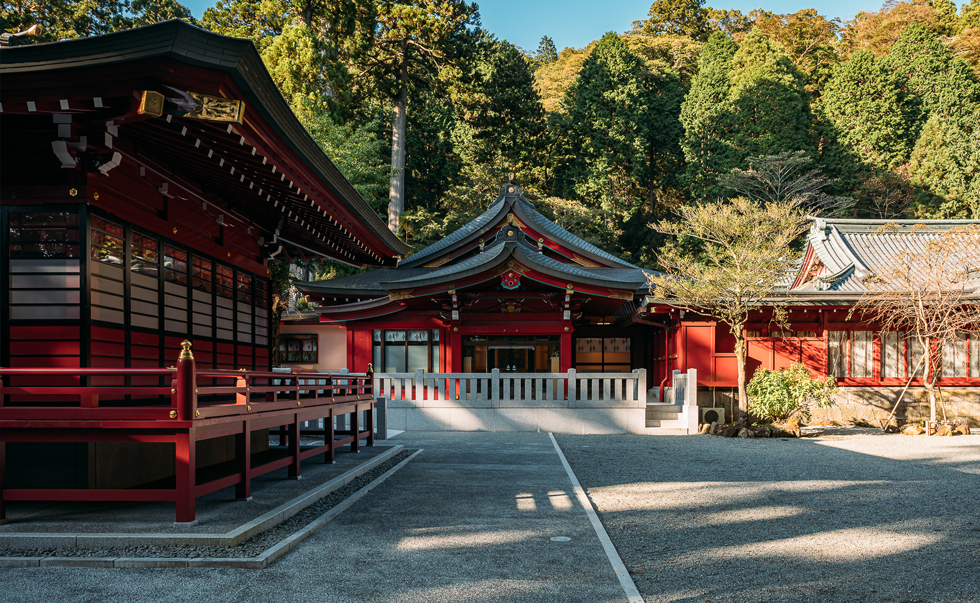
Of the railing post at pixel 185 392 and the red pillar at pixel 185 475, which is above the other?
the railing post at pixel 185 392

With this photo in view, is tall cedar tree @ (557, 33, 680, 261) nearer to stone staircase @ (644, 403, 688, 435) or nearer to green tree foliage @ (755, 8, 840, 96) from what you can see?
green tree foliage @ (755, 8, 840, 96)

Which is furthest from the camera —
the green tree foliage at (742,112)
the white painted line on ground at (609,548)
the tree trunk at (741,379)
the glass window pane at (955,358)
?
the green tree foliage at (742,112)

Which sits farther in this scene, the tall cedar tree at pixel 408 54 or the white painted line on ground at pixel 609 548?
the tall cedar tree at pixel 408 54

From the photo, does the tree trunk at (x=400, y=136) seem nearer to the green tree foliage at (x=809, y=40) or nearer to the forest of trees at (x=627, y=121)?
the forest of trees at (x=627, y=121)

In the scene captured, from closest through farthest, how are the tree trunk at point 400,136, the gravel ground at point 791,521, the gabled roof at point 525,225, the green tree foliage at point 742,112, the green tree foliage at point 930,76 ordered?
the gravel ground at point 791,521, the gabled roof at point 525,225, the tree trunk at point 400,136, the green tree foliage at point 742,112, the green tree foliage at point 930,76

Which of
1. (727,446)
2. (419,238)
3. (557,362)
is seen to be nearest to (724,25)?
(419,238)

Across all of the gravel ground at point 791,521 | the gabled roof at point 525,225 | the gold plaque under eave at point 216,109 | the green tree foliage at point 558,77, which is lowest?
the gravel ground at point 791,521

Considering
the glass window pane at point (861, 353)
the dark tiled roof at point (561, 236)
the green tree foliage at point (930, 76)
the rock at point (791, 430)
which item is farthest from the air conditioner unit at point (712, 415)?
the green tree foliage at point (930, 76)

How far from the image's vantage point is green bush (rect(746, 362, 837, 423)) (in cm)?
1468

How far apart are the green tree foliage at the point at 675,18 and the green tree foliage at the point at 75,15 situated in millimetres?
35406

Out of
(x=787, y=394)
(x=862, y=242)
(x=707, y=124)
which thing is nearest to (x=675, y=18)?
(x=707, y=124)

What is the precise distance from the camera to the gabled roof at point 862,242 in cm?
1916

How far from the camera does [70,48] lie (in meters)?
4.66

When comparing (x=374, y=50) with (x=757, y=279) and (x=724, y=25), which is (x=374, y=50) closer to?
(x=757, y=279)
